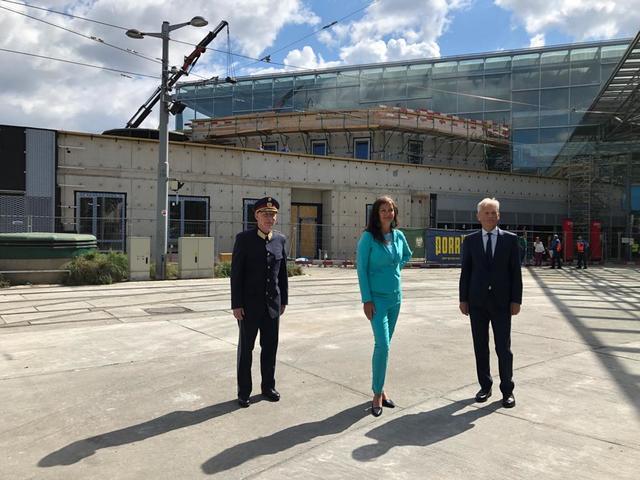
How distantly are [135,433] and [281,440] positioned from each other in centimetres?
114

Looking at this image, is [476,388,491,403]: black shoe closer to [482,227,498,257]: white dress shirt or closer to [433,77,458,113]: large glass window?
[482,227,498,257]: white dress shirt

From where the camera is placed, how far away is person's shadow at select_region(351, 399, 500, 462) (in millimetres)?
4008

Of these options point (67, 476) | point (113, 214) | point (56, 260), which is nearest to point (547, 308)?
point (67, 476)

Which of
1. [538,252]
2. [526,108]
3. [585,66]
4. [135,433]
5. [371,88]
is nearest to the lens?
[135,433]

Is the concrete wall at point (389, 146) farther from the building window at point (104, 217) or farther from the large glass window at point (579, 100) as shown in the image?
the building window at point (104, 217)

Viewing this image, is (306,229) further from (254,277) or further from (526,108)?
(254,277)

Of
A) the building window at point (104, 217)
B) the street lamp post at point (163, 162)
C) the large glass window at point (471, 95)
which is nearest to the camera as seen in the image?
the street lamp post at point (163, 162)

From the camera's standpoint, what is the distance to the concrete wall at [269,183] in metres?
22.7

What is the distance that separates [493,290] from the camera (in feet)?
16.4

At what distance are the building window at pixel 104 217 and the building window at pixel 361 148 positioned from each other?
15.9 m

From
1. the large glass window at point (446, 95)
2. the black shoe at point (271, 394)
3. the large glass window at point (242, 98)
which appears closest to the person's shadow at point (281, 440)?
the black shoe at point (271, 394)

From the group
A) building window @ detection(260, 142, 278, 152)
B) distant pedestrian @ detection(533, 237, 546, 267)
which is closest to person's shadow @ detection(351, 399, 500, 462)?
distant pedestrian @ detection(533, 237, 546, 267)

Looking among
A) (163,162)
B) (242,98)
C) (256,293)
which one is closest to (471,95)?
(242,98)

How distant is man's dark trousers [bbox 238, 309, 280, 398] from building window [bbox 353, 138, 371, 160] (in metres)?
30.0
